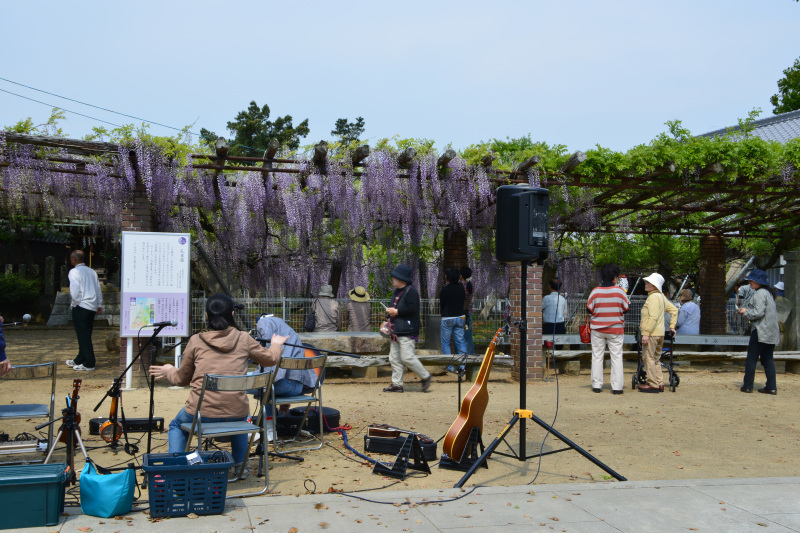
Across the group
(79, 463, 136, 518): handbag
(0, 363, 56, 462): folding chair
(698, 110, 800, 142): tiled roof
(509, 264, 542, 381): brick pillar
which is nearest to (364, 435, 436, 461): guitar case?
(79, 463, 136, 518): handbag

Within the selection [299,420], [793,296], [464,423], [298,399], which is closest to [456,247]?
[793,296]

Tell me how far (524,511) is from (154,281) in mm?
5648

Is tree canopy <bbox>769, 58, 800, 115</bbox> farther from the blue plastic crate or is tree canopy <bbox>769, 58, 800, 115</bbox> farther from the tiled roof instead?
the blue plastic crate

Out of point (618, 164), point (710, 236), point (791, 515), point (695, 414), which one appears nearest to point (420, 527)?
point (791, 515)

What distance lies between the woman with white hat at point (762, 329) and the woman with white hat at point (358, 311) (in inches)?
208

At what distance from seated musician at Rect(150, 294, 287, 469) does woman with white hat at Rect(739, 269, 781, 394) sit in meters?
6.56

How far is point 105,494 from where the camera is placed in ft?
11.8

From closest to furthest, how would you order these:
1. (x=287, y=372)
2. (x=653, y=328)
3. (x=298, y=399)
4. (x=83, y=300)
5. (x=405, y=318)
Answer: (x=298, y=399) → (x=287, y=372) → (x=405, y=318) → (x=653, y=328) → (x=83, y=300)

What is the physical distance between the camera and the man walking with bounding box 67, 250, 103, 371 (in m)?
9.06

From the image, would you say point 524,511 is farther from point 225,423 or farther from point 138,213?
point 138,213

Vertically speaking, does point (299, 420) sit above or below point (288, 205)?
below

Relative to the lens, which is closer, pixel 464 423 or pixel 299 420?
pixel 464 423

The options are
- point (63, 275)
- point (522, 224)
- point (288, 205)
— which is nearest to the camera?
point (522, 224)

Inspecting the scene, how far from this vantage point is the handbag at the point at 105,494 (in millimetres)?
3605
